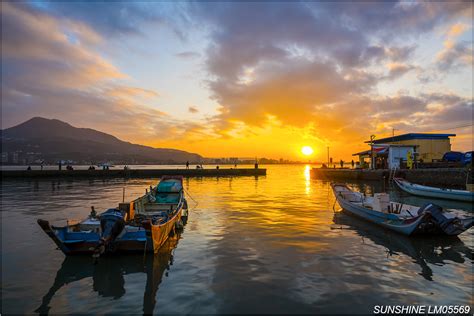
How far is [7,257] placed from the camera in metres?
11.3

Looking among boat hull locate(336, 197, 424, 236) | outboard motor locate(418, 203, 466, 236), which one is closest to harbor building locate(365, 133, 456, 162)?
boat hull locate(336, 197, 424, 236)

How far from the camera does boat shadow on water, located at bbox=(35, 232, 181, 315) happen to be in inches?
320

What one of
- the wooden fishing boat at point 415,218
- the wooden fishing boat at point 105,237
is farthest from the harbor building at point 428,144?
the wooden fishing boat at point 105,237

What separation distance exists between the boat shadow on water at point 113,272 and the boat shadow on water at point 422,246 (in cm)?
888

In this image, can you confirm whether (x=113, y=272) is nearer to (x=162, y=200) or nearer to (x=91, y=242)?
(x=91, y=242)

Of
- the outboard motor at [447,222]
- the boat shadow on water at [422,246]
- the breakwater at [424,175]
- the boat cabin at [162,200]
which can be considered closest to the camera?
the boat shadow on water at [422,246]

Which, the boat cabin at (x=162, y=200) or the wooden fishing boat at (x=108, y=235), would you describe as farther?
the boat cabin at (x=162, y=200)

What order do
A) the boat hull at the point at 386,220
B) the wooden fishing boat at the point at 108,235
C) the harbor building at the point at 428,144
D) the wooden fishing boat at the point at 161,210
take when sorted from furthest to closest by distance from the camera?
1. the harbor building at the point at 428,144
2. the boat hull at the point at 386,220
3. the wooden fishing boat at the point at 161,210
4. the wooden fishing boat at the point at 108,235

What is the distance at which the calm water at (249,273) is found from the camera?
7.60 meters

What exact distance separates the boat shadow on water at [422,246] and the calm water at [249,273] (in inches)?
1.7

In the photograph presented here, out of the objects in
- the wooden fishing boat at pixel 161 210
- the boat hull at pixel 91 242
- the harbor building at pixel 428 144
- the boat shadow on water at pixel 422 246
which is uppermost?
the harbor building at pixel 428 144

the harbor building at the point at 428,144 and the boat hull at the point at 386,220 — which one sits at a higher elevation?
the harbor building at the point at 428,144

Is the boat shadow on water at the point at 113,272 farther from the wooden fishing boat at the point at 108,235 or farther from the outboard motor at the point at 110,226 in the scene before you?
the outboard motor at the point at 110,226

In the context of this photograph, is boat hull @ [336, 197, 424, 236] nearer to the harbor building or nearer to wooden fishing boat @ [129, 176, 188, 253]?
wooden fishing boat @ [129, 176, 188, 253]
